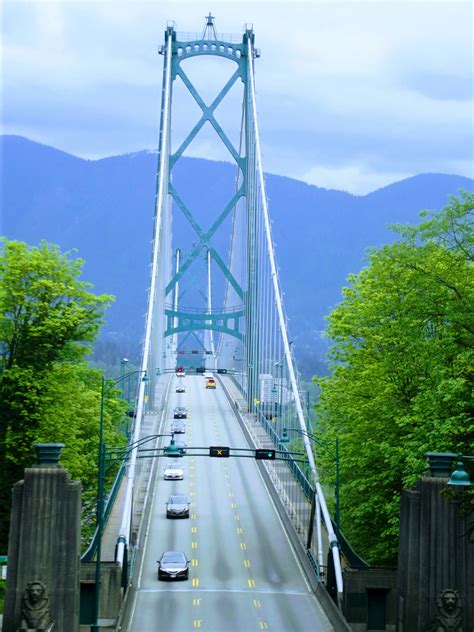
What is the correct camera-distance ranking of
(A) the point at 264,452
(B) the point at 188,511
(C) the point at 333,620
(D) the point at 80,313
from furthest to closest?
(B) the point at 188,511 < (D) the point at 80,313 < (A) the point at 264,452 < (C) the point at 333,620

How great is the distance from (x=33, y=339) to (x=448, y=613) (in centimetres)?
2451

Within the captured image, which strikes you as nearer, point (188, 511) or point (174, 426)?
point (188, 511)

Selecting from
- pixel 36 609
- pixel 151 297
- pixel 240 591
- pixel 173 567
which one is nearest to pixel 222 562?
pixel 173 567

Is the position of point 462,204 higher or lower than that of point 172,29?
lower

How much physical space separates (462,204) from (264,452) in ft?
53.7

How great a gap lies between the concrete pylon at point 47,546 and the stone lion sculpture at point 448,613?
443 inches

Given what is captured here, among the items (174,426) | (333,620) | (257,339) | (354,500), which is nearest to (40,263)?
(354,500)

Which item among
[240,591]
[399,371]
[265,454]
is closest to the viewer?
[399,371]

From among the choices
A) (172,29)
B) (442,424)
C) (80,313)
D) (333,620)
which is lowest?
(333,620)

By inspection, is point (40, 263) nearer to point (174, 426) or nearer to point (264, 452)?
point (264, 452)

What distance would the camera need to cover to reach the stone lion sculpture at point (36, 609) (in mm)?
35812

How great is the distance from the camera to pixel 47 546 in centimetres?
3697

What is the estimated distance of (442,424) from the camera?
35719 mm

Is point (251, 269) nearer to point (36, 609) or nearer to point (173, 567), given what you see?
point (173, 567)
